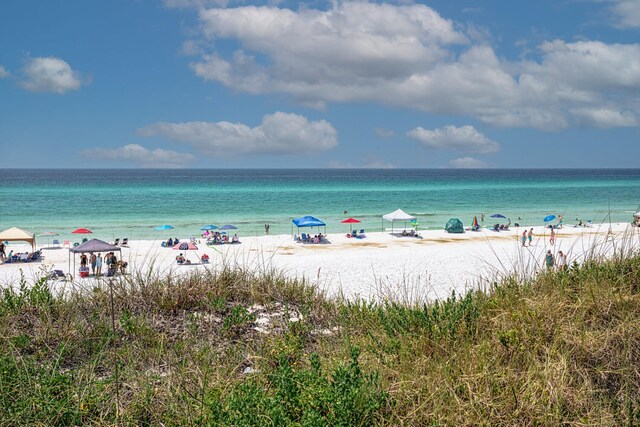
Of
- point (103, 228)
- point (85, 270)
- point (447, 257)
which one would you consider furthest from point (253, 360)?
point (103, 228)

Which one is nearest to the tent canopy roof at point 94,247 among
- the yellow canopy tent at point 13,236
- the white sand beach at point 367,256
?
the white sand beach at point 367,256

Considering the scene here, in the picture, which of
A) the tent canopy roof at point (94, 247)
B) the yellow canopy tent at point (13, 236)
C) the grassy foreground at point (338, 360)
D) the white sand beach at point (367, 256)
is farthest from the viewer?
the yellow canopy tent at point (13, 236)

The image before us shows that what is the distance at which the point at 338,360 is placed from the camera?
4102 mm

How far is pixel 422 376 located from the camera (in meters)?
3.57

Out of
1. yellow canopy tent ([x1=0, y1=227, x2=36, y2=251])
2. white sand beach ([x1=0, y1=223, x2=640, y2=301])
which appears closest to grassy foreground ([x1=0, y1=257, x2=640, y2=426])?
white sand beach ([x1=0, y1=223, x2=640, y2=301])

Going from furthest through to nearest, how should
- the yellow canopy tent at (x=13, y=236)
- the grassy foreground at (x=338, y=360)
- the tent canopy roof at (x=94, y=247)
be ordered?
the yellow canopy tent at (x=13, y=236) → the tent canopy roof at (x=94, y=247) → the grassy foreground at (x=338, y=360)

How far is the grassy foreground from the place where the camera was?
3.35 meters

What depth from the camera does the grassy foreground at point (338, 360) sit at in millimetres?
3354

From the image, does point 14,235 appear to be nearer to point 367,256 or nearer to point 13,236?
point 13,236

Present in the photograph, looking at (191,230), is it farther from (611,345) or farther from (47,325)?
(611,345)

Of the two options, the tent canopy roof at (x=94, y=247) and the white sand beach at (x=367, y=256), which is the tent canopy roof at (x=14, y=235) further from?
the tent canopy roof at (x=94, y=247)

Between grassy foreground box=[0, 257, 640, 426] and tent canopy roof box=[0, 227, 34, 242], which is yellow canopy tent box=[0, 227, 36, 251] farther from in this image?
grassy foreground box=[0, 257, 640, 426]

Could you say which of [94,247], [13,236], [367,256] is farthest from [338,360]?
[13,236]

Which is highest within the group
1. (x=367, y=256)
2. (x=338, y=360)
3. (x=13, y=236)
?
(x=338, y=360)
